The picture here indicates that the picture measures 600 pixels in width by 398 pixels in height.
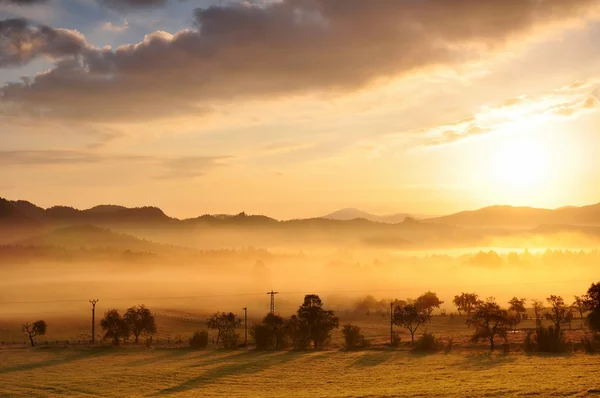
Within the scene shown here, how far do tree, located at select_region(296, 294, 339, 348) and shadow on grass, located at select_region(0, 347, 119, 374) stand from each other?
41783 mm

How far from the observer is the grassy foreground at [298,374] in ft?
238

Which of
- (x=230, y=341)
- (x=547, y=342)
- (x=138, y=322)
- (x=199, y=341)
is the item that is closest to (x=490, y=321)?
(x=547, y=342)

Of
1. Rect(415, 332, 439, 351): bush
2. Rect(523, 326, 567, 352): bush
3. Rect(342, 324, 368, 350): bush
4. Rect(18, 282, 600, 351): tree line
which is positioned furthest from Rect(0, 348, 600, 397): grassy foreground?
Rect(18, 282, 600, 351): tree line

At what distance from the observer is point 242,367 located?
10031 centimetres

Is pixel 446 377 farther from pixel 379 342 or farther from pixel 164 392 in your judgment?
pixel 379 342

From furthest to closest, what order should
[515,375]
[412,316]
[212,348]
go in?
1. [412,316]
2. [212,348]
3. [515,375]

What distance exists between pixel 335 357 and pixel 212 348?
33410mm

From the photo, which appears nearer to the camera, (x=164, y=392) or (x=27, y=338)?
(x=164, y=392)

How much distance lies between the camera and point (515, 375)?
79625 millimetres

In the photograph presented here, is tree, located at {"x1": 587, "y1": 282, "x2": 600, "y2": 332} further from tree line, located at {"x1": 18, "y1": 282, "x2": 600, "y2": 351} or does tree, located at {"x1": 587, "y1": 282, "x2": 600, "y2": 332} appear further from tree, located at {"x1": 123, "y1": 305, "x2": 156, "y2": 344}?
tree, located at {"x1": 123, "y1": 305, "x2": 156, "y2": 344}

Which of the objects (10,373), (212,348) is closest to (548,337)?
(212,348)

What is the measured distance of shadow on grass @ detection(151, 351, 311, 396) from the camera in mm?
84125

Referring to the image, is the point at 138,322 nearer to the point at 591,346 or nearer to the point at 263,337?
the point at 263,337

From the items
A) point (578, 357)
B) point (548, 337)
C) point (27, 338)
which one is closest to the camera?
point (578, 357)
